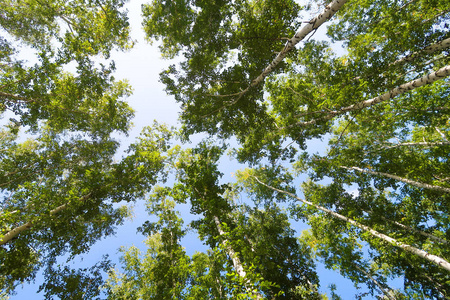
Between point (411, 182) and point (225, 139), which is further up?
point (225, 139)

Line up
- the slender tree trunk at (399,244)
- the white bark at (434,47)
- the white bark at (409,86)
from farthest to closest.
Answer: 1. the slender tree trunk at (399,244)
2. the white bark at (434,47)
3. the white bark at (409,86)

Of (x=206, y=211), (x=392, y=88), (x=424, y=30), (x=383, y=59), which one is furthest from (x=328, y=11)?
(x=206, y=211)

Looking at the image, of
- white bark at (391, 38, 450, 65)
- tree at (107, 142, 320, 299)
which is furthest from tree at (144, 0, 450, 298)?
tree at (107, 142, 320, 299)

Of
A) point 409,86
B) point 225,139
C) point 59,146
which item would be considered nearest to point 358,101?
point 409,86

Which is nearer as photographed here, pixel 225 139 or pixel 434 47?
pixel 434 47

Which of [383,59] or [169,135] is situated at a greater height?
[169,135]

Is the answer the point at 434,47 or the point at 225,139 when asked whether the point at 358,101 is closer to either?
the point at 434,47

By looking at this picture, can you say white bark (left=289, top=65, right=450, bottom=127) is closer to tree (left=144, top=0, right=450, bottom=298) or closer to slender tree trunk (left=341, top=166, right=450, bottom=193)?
tree (left=144, top=0, right=450, bottom=298)

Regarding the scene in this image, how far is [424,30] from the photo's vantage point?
545cm

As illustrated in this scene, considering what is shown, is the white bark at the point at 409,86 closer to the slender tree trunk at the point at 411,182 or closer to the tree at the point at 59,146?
the slender tree trunk at the point at 411,182

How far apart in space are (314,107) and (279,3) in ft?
16.0

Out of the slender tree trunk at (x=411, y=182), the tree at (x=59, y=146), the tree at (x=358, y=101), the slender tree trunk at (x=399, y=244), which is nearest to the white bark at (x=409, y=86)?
the tree at (x=358, y=101)

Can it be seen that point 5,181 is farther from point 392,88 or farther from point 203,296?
point 392,88

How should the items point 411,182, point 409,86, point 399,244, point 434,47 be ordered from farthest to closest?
point 411,182 → point 399,244 → point 434,47 → point 409,86
